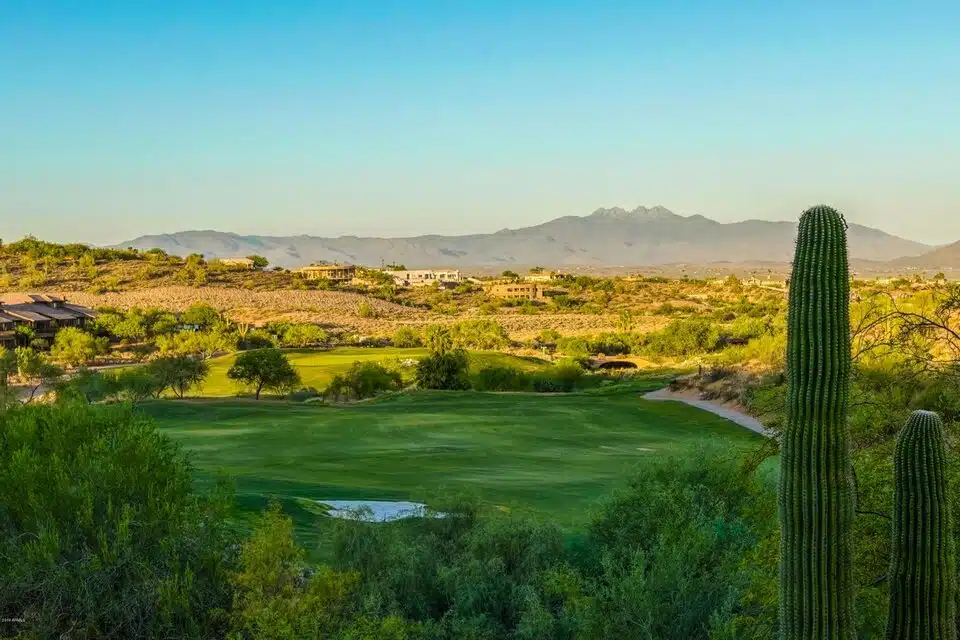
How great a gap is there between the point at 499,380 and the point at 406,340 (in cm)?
2837

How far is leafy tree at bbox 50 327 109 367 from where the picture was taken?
70.6 m

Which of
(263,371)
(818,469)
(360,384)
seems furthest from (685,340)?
(818,469)

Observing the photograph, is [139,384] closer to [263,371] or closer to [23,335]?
[263,371]

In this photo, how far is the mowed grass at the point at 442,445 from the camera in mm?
21219

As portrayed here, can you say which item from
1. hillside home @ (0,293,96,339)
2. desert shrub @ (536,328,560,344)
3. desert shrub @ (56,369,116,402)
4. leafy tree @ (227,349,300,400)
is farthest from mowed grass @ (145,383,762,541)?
hillside home @ (0,293,96,339)

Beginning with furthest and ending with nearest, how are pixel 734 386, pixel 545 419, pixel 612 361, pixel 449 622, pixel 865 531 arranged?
pixel 612 361, pixel 734 386, pixel 545 419, pixel 449 622, pixel 865 531

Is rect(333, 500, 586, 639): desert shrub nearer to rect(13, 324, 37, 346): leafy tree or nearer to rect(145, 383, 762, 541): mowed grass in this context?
rect(145, 383, 762, 541): mowed grass

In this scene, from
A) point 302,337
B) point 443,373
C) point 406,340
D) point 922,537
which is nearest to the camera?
point 922,537

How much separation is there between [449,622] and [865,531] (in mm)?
6393

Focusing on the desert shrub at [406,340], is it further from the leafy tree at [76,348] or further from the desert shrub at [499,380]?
the desert shrub at [499,380]

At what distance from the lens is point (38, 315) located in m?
81.2

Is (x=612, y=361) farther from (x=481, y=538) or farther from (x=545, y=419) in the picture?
(x=481, y=538)

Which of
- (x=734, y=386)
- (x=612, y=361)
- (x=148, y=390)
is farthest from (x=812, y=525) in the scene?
(x=612, y=361)

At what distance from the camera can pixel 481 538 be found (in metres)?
15.3
